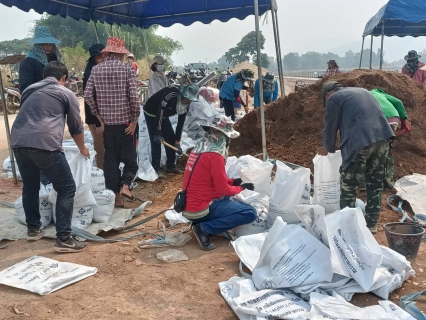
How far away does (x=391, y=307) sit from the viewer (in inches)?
98.7

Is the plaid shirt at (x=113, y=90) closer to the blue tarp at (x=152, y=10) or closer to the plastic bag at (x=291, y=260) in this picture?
the blue tarp at (x=152, y=10)

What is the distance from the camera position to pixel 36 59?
193 inches

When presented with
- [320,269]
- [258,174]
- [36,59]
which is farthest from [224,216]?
[36,59]

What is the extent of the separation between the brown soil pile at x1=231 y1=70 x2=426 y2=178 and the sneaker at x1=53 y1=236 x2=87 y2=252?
3006mm

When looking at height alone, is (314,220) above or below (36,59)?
below

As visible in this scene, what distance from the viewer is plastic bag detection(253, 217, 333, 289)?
2734mm

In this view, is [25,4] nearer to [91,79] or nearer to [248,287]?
[91,79]

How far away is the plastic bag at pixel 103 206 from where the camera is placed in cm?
428

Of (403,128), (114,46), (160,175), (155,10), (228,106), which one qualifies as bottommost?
(160,175)

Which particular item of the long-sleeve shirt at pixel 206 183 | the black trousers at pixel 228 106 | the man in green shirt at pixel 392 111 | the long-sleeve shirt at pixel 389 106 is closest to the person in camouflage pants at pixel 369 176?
the man in green shirt at pixel 392 111

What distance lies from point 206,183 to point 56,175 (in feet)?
3.92

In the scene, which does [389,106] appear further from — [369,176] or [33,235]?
[33,235]

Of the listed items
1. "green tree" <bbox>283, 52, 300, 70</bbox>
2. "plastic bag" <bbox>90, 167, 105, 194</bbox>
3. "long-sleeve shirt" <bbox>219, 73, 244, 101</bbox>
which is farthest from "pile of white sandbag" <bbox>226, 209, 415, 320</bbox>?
"green tree" <bbox>283, 52, 300, 70</bbox>

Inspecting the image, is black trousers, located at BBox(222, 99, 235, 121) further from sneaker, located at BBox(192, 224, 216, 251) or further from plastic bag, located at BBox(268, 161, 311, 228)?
sneaker, located at BBox(192, 224, 216, 251)
